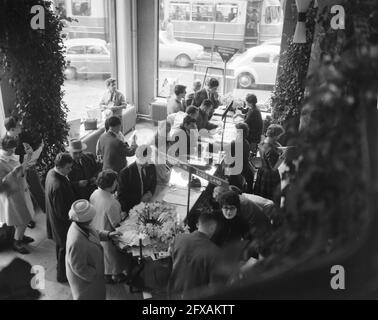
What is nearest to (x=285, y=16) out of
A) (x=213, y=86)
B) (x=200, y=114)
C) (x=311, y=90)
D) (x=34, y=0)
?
(x=213, y=86)

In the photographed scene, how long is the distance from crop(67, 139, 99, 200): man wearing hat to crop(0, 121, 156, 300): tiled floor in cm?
86

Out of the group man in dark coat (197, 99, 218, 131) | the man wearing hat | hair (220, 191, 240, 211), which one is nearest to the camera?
hair (220, 191, 240, 211)

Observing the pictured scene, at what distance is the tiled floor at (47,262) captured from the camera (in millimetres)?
4031

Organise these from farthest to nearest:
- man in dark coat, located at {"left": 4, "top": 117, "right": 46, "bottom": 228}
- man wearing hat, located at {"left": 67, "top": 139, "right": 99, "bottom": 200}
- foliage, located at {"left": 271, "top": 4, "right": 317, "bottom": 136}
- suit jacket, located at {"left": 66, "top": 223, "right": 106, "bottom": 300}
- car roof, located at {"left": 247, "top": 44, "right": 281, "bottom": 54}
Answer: car roof, located at {"left": 247, "top": 44, "right": 281, "bottom": 54} → foliage, located at {"left": 271, "top": 4, "right": 317, "bottom": 136} → man in dark coat, located at {"left": 4, "top": 117, "right": 46, "bottom": 228} → man wearing hat, located at {"left": 67, "top": 139, "right": 99, "bottom": 200} → suit jacket, located at {"left": 66, "top": 223, "right": 106, "bottom": 300}

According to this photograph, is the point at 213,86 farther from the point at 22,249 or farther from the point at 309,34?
the point at 22,249

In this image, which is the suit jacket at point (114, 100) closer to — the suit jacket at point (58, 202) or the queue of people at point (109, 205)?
the queue of people at point (109, 205)

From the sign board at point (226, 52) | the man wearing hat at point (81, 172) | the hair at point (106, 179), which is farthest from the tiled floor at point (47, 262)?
the sign board at point (226, 52)

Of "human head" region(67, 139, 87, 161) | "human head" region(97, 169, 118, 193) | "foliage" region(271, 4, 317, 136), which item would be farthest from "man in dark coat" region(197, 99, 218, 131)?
"human head" region(97, 169, 118, 193)

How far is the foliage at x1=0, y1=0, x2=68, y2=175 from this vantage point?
4711mm

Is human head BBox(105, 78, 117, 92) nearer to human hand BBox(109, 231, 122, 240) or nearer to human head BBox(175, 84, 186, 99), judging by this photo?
human head BBox(175, 84, 186, 99)

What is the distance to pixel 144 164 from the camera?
4.48m

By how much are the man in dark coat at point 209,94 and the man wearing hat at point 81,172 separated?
342 centimetres

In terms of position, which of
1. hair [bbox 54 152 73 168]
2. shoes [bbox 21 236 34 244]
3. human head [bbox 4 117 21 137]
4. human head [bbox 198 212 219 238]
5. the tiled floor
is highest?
human head [bbox 4 117 21 137]

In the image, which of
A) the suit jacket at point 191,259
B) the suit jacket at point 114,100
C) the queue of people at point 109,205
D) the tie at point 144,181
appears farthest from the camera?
the suit jacket at point 114,100
